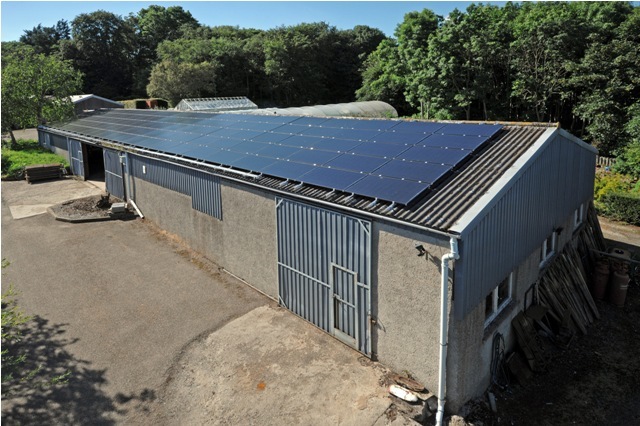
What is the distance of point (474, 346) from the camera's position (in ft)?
29.1

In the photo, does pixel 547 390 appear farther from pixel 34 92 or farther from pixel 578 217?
pixel 34 92

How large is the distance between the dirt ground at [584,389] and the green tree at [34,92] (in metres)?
38.4

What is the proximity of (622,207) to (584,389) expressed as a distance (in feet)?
48.9

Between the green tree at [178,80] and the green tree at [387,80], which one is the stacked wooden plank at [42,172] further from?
the green tree at [387,80]

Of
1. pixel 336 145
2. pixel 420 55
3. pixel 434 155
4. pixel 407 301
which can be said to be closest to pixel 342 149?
pixel 336 145

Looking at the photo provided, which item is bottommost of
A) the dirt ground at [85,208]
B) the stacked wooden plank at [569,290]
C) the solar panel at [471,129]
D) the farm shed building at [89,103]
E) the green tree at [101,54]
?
the stacked wooden plank at [569,290]

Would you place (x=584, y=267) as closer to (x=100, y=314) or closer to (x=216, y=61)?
(x=100, y=314)

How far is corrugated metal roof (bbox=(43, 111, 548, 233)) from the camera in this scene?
28.1 feet

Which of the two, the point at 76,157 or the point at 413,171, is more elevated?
the point at 413,171

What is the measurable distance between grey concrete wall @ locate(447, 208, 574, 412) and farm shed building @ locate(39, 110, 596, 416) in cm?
3

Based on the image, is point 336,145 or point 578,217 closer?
point 336,145

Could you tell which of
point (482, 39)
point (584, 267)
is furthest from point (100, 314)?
point (482, 39)

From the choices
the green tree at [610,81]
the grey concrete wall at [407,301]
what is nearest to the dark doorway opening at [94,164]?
the grey concrete wall at [407,301]

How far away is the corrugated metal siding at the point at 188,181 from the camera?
14852 mm
